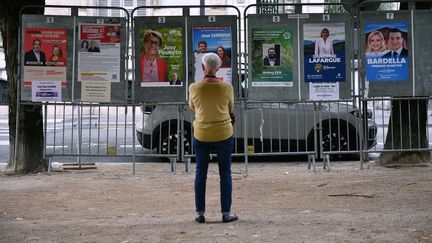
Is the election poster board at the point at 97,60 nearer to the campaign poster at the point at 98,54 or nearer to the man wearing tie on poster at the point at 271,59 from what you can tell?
the campaign poster at the point at 98,54

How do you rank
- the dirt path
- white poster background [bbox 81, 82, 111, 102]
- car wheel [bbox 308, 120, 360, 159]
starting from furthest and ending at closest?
1. car wheel [bbox 308, 120, 360, 159]
2. white poster background [bbox 81, 82, 111, 102]
3. the dirt path

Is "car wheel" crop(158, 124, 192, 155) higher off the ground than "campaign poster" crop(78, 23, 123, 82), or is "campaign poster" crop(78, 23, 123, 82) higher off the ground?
"campaign poster" crop(78, 23, 123, 82)

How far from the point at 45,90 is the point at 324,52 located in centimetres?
450

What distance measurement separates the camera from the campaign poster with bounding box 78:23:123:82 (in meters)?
9.94

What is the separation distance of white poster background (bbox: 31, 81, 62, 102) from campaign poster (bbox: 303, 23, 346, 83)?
4000 mm

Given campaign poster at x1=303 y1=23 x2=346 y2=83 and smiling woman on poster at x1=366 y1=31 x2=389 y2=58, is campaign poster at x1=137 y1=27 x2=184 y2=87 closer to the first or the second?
campaign poster at x1=303 y1=23 x2=346 y2=83

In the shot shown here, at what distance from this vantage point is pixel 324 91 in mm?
10039

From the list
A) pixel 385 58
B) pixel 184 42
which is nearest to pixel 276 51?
pixel 184 42

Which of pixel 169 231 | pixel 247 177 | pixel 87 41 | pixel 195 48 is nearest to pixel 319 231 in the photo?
pixel 169 231

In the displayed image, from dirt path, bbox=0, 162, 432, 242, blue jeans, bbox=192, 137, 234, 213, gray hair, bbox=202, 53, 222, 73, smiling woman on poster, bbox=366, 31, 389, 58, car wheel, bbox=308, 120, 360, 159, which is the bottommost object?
dirt path, bbox=0, 162, 432, 242

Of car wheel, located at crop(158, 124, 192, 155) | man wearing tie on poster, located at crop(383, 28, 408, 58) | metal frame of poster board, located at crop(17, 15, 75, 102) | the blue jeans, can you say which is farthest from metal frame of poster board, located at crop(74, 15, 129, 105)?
man wearing tie on poster, located at crop(383, 28, 408, 58)

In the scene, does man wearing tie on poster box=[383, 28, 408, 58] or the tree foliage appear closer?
man wearing tie on poster box=[383, 28, 408, 58]

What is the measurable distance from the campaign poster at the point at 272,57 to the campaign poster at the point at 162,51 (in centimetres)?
121

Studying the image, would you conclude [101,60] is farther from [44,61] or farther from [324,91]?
[324,91]
